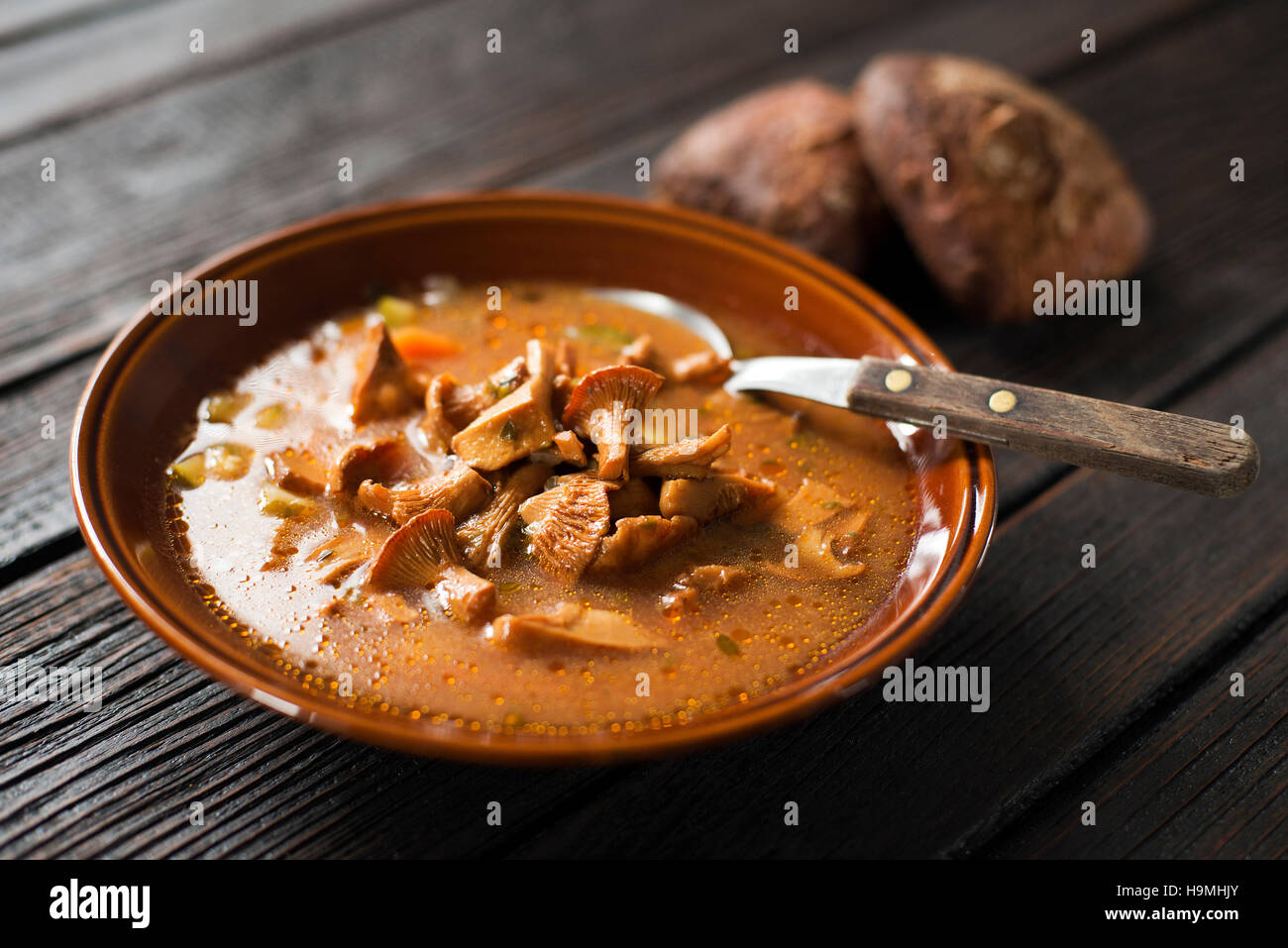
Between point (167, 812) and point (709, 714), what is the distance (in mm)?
846

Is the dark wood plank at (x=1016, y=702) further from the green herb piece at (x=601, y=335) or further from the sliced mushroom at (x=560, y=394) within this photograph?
the green herb piece at (x=601, y=335)

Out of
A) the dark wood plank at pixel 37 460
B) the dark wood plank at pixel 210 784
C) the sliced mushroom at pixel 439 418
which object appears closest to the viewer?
the dark wood plank at pixel 210 784

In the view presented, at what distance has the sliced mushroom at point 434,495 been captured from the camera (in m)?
1.88

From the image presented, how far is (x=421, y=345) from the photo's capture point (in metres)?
2.34

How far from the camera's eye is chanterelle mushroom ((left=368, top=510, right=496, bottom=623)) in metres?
1.76

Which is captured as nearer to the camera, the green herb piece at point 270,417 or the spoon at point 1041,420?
the spoon at point 1041,420

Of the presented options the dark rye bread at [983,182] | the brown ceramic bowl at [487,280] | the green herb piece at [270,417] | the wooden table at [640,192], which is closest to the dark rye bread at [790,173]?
the dark rye bread at [983,182]

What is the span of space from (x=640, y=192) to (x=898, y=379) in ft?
4.54

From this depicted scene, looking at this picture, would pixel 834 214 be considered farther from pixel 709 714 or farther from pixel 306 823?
pixel 306 823

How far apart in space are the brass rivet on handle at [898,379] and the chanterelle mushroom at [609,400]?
42 centimetres

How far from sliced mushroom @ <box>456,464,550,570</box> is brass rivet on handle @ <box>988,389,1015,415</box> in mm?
780

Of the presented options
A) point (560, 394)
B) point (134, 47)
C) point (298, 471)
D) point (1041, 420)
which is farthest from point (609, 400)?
point (134, 47)
